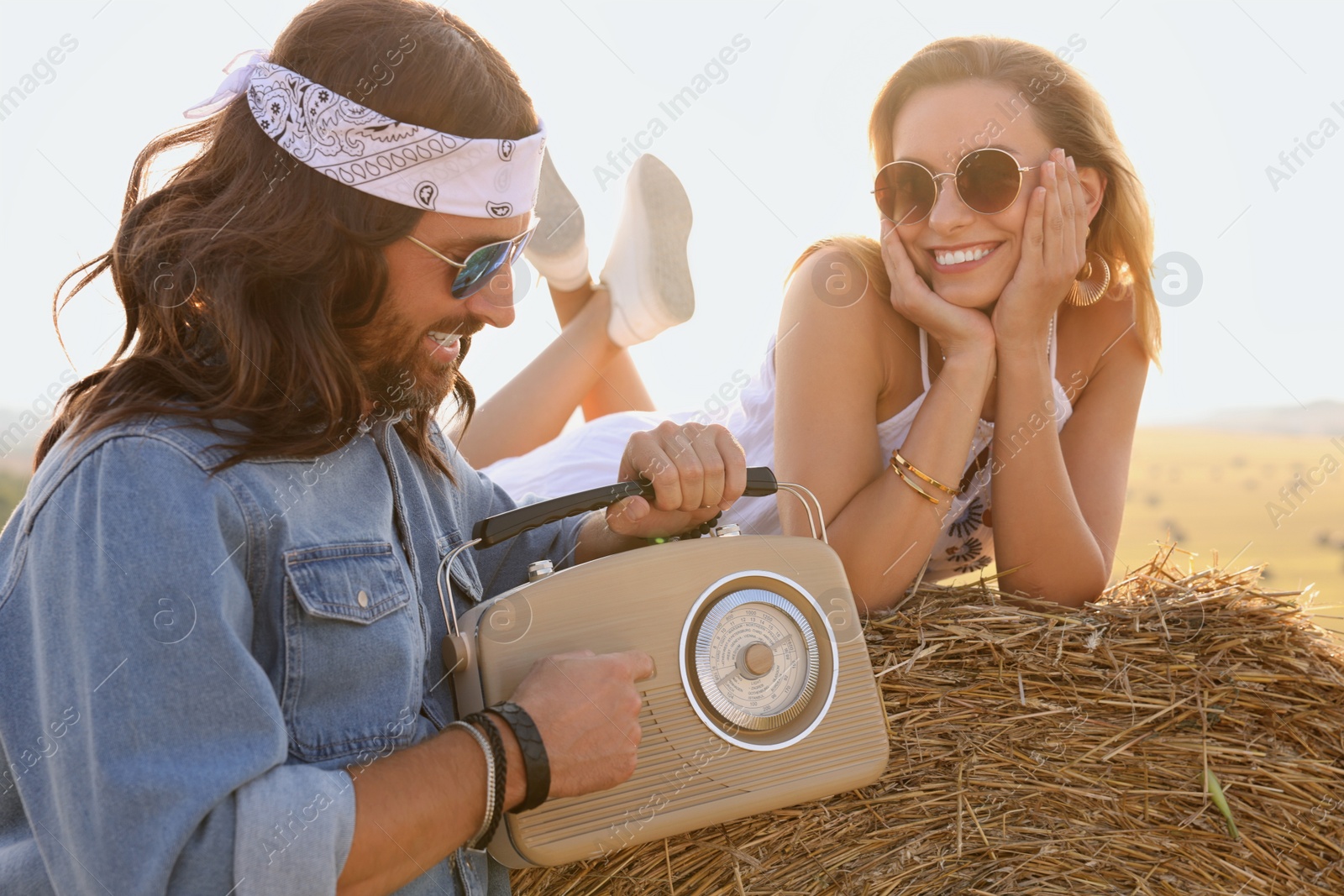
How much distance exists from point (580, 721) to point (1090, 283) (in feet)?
5.14

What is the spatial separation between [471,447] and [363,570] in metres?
1.80

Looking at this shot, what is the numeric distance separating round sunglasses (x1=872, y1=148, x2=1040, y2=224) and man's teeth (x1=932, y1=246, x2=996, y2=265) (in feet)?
0.27

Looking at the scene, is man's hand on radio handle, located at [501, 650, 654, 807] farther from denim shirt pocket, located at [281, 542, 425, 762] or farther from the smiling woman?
the smiling woman

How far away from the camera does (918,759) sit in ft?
5.74

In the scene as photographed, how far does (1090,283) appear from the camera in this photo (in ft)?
7.64

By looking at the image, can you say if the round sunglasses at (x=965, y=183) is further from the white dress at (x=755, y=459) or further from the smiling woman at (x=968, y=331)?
the white dress at (x=755, y=459)

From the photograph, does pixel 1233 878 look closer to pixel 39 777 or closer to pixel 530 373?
pixel 39 777

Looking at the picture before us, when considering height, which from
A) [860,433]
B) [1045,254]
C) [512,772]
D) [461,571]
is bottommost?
[512,772]

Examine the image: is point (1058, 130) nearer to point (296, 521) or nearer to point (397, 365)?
point (397, 365)

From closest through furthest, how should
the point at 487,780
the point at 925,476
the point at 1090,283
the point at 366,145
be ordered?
the point at 487,780 → the point at 366,145 → the point at 925,476 → the point at 1090,283

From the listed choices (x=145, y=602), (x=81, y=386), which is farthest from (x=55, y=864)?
(x=81, y=386)

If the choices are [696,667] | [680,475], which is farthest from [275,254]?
[696,667]

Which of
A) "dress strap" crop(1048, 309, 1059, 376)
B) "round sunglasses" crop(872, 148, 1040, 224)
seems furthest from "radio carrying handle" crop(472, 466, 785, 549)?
"dress strap" crop(1048, 309, 1059, 376)

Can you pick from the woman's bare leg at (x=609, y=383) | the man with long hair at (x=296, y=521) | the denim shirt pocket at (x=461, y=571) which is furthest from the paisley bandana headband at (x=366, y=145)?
the woman's bare leg at (x=609, y=383)
